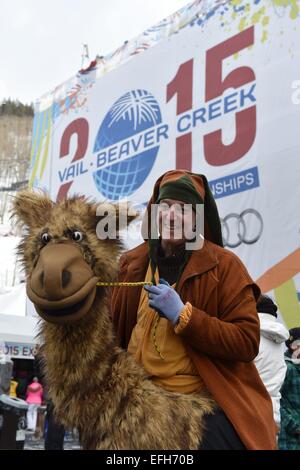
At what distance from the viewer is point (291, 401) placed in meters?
3.22

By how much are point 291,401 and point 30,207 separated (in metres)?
2.27

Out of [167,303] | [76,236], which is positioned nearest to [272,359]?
[167,303]

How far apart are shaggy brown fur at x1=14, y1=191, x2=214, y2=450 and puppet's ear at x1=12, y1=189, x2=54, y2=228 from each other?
0.04m

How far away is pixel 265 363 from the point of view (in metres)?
2.82

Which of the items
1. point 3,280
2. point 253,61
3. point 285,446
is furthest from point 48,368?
point 3,280

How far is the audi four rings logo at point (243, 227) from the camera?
197 inches

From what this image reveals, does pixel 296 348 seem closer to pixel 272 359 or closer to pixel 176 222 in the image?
pixel 272 359

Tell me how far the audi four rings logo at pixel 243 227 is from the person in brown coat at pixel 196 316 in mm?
3283

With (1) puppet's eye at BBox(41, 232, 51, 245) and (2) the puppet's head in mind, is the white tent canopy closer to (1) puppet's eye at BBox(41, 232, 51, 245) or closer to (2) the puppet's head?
(2) the puppet's head

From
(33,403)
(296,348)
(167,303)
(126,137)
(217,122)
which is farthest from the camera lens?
(33,403)

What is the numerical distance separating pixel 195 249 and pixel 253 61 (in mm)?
4085

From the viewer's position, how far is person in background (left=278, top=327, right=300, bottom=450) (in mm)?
3057

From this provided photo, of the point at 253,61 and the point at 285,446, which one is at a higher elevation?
the point at 253,61
